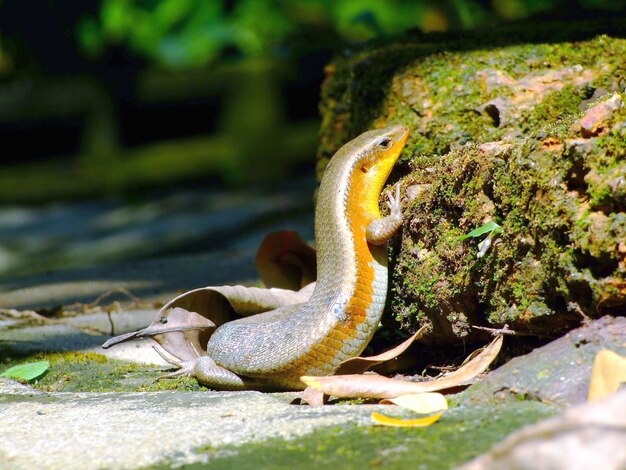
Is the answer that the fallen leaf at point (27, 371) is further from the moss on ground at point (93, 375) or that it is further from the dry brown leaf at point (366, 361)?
the dry brown leaf at point (366, 361)

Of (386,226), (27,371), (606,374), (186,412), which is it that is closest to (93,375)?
(27,371)

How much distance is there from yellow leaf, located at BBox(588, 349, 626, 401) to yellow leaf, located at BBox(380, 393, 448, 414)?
0.43 metres

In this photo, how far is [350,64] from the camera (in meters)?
4.63

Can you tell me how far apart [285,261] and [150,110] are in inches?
334

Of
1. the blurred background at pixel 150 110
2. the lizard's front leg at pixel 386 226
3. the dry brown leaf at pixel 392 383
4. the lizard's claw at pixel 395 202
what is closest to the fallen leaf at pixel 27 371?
the dry brown leaf at pixel 392 383

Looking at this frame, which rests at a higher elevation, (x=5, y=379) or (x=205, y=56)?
(x=205, y=56)

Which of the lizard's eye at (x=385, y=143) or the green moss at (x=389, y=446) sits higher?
the lizard's eye at (x=385, y=143)

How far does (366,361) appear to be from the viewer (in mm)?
3109

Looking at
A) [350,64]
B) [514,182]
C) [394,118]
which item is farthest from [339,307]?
[350,64]

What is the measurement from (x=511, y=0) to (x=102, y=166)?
6022 mm

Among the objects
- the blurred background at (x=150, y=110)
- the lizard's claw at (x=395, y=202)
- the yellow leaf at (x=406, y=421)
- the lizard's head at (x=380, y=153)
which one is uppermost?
the blurred background at (x=150, y=110)

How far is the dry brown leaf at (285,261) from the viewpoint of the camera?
427 centimetres

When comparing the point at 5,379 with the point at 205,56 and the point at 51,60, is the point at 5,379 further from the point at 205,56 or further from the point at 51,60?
the point at 51,60

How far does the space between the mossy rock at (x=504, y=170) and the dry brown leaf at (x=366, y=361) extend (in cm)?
13
